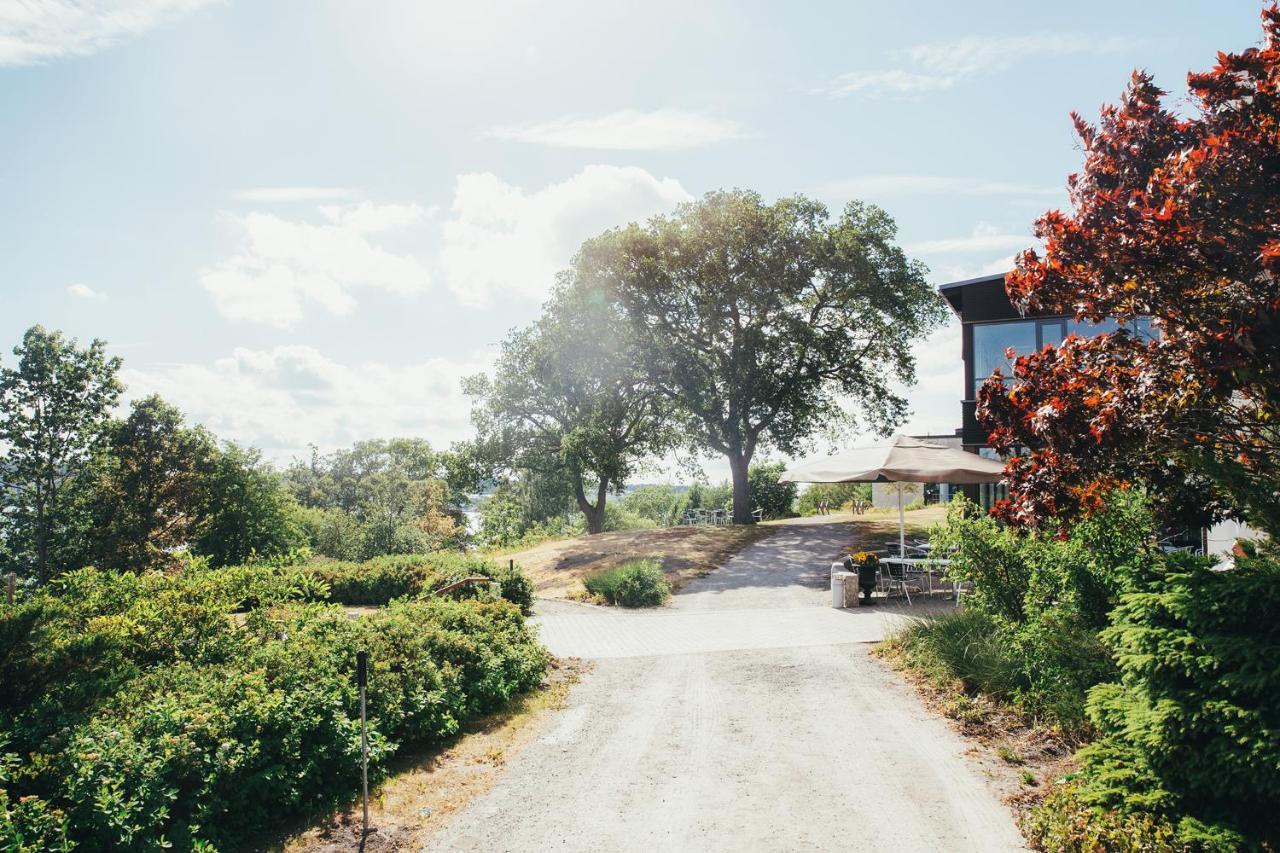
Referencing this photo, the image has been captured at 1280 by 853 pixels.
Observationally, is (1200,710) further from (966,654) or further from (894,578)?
(894,578)

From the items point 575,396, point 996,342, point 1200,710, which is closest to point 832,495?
point 575,396

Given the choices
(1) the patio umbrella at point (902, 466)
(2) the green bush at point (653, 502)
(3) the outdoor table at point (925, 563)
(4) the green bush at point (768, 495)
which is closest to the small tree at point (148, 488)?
→ (4) the green bush at point (768, 495)

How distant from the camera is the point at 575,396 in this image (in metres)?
Result: 30.8

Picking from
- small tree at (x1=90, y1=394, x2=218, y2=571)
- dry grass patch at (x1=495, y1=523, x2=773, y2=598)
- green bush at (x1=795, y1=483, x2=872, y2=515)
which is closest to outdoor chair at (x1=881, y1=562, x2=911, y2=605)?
dry grass patch at (x1=495, y1=523, x2=773, y2=598)

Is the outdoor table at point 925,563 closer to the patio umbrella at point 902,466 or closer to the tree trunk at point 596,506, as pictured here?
the patio umbrella at point 902,466

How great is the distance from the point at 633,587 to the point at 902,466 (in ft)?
19.7

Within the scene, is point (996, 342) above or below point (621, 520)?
above

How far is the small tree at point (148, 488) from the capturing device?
1158 inches

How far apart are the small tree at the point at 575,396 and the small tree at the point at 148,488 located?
1181cm

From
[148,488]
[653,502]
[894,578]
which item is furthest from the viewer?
[653,502]

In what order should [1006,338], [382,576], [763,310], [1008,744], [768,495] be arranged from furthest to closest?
[768,495] → [763,310] → [1006,338] → [382,576] → [1008,744]

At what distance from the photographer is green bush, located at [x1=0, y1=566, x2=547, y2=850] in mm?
4656

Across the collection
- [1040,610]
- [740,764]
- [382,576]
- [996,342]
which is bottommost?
[382,576]

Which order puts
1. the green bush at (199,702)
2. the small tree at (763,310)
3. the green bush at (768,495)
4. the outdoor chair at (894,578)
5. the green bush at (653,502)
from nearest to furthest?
the green bush at (199,702) < the outdoor chair at (894,578) < the small tree at (763,310) < the green bush at (768,495) < the green bush at (653,502)
